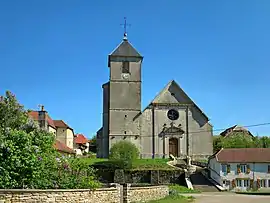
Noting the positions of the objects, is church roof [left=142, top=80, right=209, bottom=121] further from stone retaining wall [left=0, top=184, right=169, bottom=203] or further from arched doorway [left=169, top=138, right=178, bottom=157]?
stone retaining wall [left=0, top=184, right=169, bottom=203]

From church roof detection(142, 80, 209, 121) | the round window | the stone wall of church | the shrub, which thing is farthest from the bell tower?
the shrub

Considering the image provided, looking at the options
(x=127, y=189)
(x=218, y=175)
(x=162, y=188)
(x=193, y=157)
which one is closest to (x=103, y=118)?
(x=193, y=157)

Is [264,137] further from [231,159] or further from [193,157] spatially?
[231,159]

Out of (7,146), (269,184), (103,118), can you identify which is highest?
(103,118)

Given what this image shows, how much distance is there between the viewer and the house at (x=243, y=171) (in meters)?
A: 44.0

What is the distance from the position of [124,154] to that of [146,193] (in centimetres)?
2269

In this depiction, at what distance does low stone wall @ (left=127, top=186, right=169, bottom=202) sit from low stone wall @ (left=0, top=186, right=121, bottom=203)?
1.63m

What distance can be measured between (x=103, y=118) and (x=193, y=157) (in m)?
13.8

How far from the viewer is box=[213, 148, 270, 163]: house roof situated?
44844 mm

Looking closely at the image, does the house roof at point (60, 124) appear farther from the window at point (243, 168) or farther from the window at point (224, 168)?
the window at point (243, 168)

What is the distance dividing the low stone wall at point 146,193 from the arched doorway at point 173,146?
95.2ft

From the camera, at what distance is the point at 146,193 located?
2452 cm

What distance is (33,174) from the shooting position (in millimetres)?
17500

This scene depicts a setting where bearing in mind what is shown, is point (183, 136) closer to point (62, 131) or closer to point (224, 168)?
point (224, 168)
